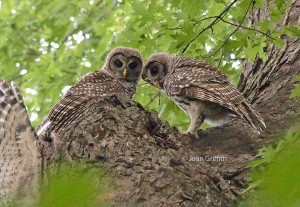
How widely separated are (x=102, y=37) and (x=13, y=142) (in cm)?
467

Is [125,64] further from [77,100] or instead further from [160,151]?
[160,151]

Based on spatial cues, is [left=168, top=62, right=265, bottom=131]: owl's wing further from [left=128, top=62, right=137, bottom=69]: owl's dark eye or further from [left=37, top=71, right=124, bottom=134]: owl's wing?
[left=128, top=62, right=137, bottom=69]: owl's dark eye

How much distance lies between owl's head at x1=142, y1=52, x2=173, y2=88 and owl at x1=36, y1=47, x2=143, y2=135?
12 centimetres

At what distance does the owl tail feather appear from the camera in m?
3.33

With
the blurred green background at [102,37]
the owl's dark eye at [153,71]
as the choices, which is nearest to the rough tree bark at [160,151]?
the blurred green background at [102,37]

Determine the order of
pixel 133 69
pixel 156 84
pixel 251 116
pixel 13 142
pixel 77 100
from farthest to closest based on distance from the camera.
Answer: pixel 133 69, pixel 156 84, pixel 77 100, pixel 251 116, pixel 13 142

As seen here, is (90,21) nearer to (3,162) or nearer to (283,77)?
(283,77)

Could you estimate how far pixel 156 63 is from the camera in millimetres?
5652

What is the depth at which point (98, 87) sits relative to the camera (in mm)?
4777

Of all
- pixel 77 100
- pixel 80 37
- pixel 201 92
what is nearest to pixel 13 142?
pixel 77 100

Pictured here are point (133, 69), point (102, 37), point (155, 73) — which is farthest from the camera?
point (102, 37)

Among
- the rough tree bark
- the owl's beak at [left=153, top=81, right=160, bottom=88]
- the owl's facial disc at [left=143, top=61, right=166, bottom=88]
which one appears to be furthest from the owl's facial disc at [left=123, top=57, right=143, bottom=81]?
the rough tree bark

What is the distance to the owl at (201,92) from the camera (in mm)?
4316

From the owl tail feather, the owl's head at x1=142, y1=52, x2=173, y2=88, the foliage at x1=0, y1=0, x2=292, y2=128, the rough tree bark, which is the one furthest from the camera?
the owl's head at x1=142, y1=52, x2=173, y2=88
